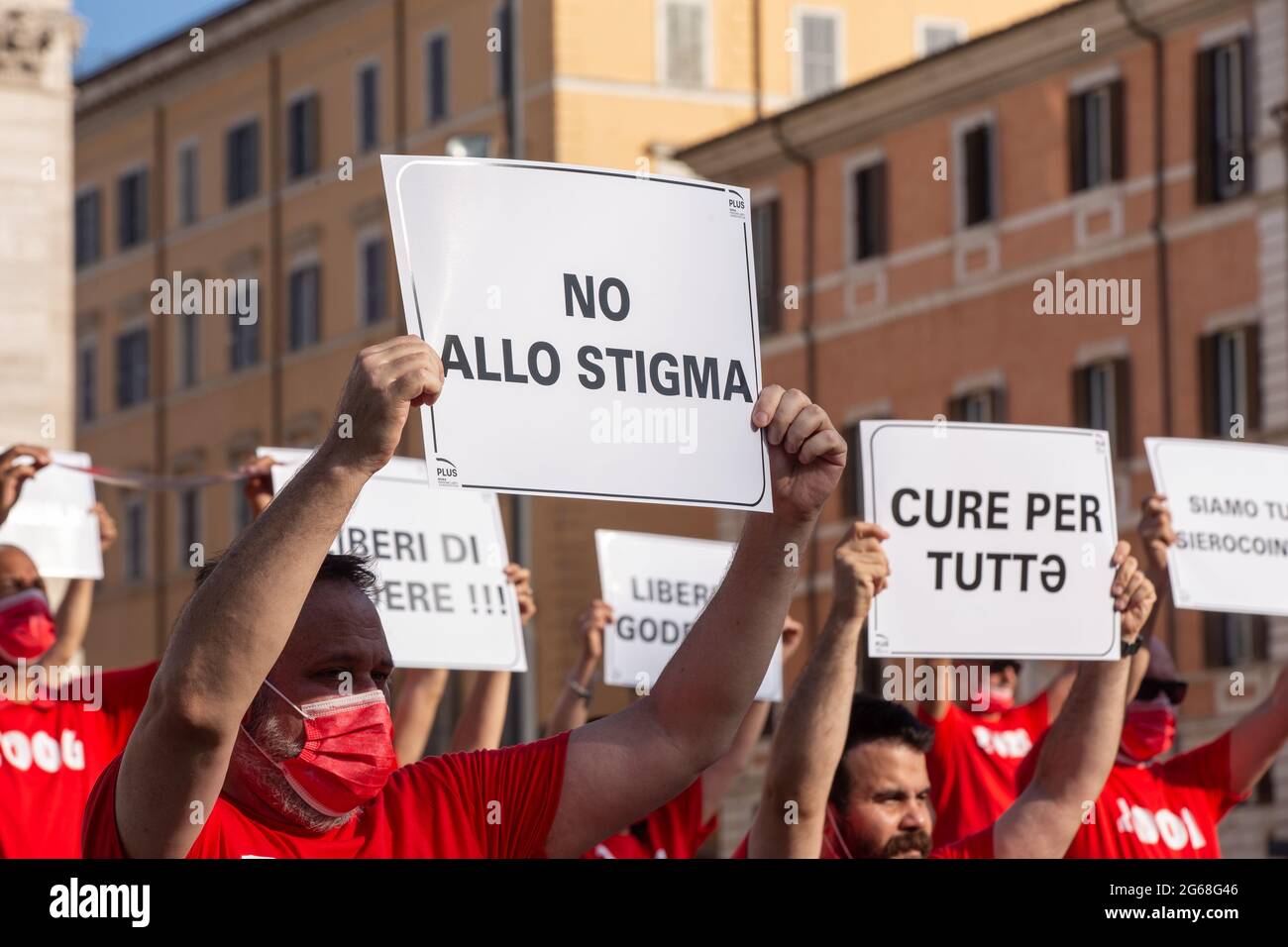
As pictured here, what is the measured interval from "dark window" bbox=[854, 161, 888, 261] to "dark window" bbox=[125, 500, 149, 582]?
18382 mm

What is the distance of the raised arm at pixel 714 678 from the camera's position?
4.56m

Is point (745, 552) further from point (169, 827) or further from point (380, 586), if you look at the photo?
point (380, 586)

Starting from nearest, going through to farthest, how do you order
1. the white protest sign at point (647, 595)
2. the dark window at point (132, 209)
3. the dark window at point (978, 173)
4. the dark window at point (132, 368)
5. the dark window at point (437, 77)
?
1. the white protest sign at point (647, 595)
2. the dark window at point (978, 173)
3. the dark window at point (437, 77)
4. the dark window at point (132, 368)
5. the dark window at point (132, 209)

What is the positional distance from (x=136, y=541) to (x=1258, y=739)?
153 feet

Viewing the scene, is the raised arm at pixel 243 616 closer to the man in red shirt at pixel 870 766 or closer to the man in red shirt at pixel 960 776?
the man in red shirt at pixel 870 766

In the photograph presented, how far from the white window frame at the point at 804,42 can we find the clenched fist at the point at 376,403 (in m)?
42.7

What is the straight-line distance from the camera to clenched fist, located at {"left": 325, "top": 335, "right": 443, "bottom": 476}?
3.98 meters

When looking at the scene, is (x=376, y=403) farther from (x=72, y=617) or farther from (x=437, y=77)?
(x=437, y=77)

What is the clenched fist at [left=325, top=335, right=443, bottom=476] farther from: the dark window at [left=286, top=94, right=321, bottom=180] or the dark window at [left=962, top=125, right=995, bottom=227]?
the dark window at [left=286, top=94, right=321, bottom=180]

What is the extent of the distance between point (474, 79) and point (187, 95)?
874cm

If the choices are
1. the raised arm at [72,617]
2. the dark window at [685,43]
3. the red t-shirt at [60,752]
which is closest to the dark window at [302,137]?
the dark window at [685,43]

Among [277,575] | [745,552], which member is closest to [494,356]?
[745,552]

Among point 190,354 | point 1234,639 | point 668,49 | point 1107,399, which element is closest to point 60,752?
point 1234,639

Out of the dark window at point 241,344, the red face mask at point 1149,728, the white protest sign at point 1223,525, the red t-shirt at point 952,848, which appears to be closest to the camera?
the red t-shirt at point 952,848
